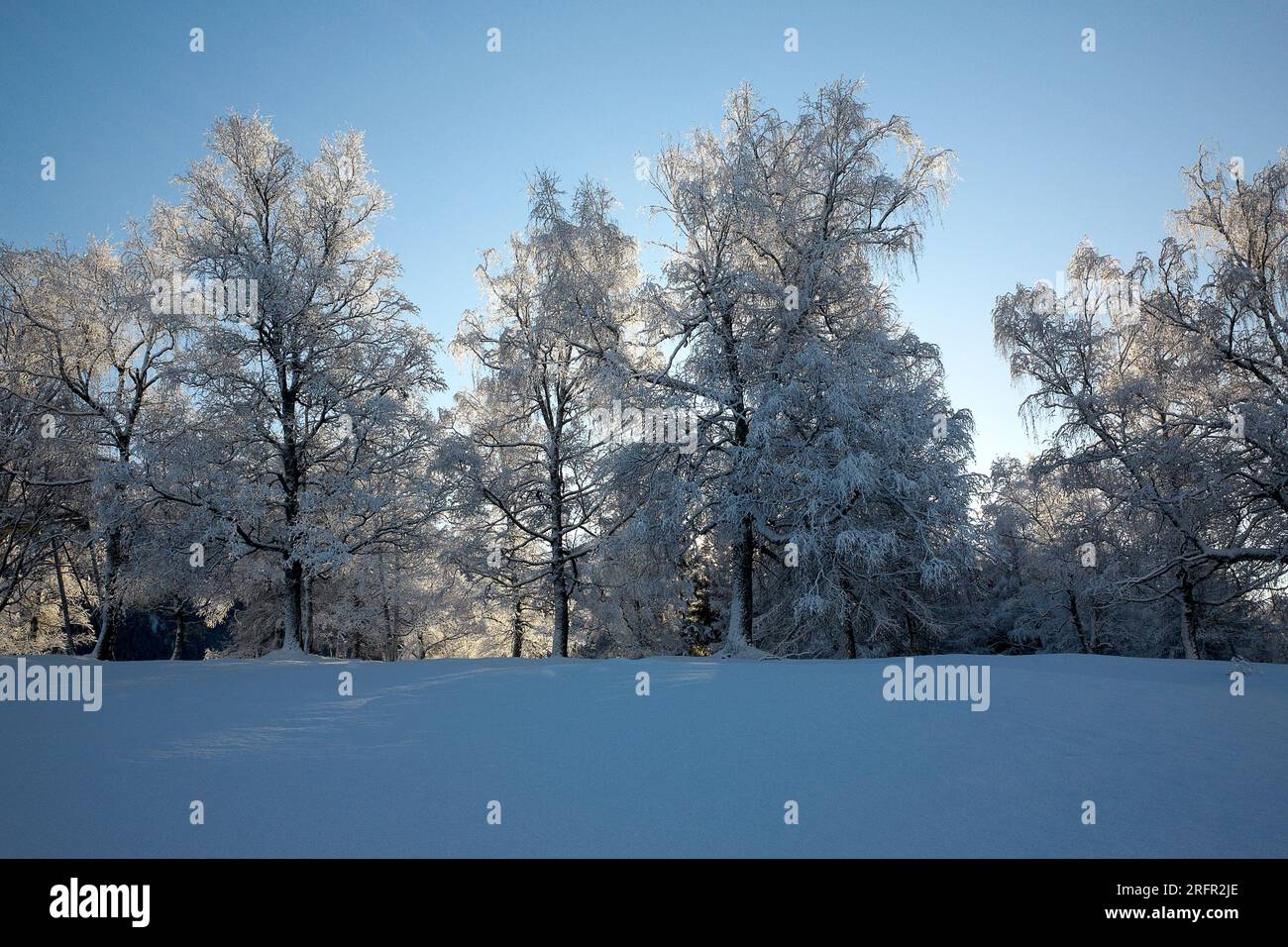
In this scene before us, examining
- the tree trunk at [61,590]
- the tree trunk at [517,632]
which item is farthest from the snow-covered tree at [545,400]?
the tree trunk at [61,590]

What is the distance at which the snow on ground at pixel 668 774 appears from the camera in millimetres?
3117

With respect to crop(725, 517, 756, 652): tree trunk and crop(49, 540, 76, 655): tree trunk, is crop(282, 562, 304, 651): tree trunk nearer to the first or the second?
crop(725, 517, 756, 652): tree trunk

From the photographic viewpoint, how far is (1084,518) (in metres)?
19.2

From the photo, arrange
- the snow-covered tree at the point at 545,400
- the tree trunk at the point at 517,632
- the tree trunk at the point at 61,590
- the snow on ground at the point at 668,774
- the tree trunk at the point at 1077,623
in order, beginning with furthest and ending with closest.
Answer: the tree trunk at the point at 517,632
the tree trunk at the point at 1077,623
the tree trunk at the point at 61,590
the snow-covered tree at the point at 545,400
the snow on ground at the point at 668,774

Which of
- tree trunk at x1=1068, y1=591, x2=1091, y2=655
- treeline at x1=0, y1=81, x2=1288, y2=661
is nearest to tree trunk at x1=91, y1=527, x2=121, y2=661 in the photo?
treeline at x1=0, y1=81, x2=1288, y2=661

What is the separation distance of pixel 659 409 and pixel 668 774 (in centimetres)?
1032

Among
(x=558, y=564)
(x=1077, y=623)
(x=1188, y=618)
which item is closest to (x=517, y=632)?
(x=558, y=564)

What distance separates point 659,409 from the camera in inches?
546

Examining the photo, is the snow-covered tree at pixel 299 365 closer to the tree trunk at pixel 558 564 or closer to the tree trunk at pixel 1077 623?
the tree trunk at pixel 558 564

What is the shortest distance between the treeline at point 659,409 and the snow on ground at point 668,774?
21.9ft

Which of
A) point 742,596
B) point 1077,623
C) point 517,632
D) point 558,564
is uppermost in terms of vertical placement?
point 558,564

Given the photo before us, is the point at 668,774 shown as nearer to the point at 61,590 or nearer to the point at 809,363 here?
the point at 809,363

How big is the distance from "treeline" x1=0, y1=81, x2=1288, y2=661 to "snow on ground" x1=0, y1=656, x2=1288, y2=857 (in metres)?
6.68
